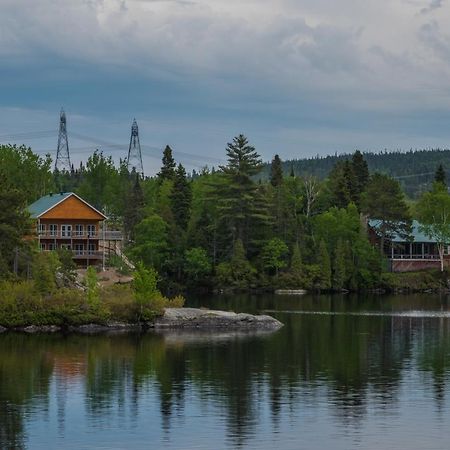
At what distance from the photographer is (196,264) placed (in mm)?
111500

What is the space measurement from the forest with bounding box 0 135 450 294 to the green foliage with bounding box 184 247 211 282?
0.11 metres

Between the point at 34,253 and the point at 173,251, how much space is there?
129 ft

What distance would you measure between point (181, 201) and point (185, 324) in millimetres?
54315

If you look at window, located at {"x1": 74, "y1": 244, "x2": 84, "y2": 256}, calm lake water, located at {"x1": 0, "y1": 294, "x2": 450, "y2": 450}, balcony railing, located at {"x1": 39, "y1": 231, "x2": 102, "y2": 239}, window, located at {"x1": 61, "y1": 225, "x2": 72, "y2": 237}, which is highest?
window, located at {"x1": 61, "y1": 225, "x2": 72, "y2": 237}

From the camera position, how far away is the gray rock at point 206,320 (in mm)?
67188

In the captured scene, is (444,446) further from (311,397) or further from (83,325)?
(83,325)

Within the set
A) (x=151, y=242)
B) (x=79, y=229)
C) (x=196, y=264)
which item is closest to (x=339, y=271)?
(x=196, y=264)

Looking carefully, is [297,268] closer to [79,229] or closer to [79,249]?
[79,249]

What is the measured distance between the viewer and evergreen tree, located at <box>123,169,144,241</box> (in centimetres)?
12019

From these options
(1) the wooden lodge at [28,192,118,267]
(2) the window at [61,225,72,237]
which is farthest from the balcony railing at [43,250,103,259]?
(2) the window at [61,225,72,237]

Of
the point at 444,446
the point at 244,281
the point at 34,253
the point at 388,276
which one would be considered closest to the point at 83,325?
the point at 34,253

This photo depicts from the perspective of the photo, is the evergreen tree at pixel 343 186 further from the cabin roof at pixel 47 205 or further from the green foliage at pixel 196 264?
the cabin roof at pixel 47 205

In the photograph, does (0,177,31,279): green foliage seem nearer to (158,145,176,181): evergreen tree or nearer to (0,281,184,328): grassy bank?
(0,281,184,328): grassy bank

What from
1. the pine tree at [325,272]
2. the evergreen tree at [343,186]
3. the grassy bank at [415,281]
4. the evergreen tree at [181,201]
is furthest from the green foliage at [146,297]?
the evergreen tree at [343,186]
